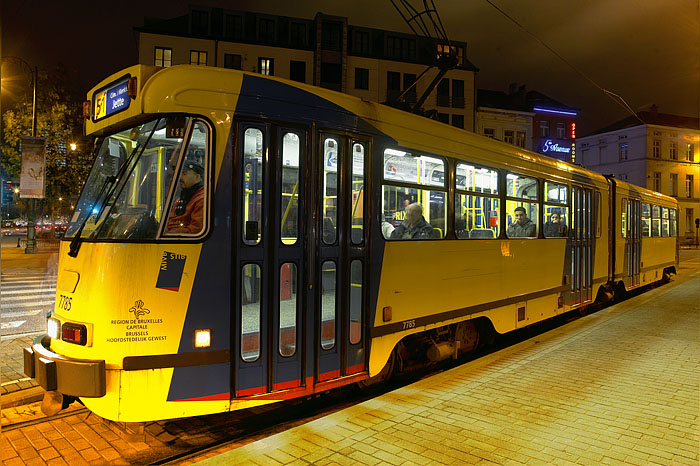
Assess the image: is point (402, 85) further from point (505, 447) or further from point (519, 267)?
point (505, 447)

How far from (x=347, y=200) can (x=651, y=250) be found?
14.6 metres

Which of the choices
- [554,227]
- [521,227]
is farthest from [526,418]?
[554,227]

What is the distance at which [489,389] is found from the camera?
5.53 meters

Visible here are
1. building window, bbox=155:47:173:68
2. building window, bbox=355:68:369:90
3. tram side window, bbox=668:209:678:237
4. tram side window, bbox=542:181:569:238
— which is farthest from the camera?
building window, bbox=355:68:369:90

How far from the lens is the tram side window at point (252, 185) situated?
458cm

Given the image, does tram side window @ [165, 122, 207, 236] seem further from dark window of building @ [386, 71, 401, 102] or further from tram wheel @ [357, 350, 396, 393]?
dark window of building @ [386, 71, 401, 102]

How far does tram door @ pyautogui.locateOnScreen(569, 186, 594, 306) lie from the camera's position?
10.2 meters

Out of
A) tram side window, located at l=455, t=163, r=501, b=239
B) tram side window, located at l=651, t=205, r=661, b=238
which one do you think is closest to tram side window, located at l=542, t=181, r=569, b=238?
tram side window, located at l=455, t=163, r=501, b=239

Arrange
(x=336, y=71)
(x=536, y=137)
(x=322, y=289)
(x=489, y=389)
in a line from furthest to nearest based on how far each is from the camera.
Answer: (x=536, y=137), (x=336, y=71), (x=489, y=389), (x=322, y=289)

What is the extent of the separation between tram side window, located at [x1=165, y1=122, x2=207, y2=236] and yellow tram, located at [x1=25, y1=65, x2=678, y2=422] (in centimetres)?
1

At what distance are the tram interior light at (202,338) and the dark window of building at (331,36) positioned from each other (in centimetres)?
3800

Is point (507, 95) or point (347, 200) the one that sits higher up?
point (507, 95)

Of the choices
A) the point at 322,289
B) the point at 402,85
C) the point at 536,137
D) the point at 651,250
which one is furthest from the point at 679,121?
the point at 322,289

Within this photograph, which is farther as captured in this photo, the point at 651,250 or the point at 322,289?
the point at 651,250
